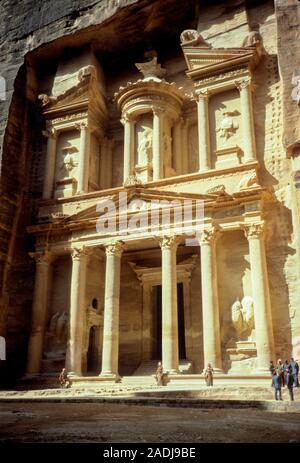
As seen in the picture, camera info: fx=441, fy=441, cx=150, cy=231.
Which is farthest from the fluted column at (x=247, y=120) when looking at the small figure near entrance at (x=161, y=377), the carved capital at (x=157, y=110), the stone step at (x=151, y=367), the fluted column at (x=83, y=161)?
the small figure near entrance at (x=161, y=377)

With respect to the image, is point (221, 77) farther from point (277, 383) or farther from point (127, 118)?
point (277, 383)

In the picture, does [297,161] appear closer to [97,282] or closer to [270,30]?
[270,30]

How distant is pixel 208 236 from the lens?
1691 centimetres

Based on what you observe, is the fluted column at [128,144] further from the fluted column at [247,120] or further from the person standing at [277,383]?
the person standing at [277,383]

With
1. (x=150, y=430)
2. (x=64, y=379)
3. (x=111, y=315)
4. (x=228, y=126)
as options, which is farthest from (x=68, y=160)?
(x=150, y=430)

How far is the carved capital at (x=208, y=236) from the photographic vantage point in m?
16.9

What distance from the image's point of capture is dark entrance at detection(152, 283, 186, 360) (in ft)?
63.1

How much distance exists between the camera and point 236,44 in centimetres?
2055

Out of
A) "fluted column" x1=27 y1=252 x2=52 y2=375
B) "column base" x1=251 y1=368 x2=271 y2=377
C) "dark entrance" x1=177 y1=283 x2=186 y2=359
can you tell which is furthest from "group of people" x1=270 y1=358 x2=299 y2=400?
"fluted column" x1=27 y1=252 x2=52 y2=375

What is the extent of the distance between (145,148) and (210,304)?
340 inches

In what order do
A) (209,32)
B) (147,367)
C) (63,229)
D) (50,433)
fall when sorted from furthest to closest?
(209,32) → (63,229) → (147,367) → (50,433)

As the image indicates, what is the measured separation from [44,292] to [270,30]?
15580 millimetres

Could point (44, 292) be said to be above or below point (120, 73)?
below
